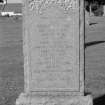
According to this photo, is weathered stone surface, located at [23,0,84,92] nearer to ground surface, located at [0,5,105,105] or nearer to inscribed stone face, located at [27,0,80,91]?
inscribed stone face, located at [27,0,80,91]

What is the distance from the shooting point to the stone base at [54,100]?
6590 millimetres

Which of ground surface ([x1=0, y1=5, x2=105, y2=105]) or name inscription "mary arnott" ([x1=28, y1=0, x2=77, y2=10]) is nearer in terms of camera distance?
name inscription "mary arnott" ([x1=28, y1=0, x2=77, y2=10])

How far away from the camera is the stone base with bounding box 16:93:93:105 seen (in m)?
6.59

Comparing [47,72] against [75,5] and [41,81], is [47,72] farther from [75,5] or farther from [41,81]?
[75,5]

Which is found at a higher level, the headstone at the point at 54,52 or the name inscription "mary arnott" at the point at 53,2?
the name inscription "mary arnott" at the point at 53,2

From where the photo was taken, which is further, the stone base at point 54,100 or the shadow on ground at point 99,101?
the shadow on ground at point 99,101

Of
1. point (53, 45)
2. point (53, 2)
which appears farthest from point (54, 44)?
point (53, 2)

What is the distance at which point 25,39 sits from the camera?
656 centimetres

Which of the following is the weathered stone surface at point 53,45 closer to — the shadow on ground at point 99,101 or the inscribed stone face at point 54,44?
the inscribed stone face at point 54,44

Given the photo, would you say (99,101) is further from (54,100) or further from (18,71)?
(18,71)

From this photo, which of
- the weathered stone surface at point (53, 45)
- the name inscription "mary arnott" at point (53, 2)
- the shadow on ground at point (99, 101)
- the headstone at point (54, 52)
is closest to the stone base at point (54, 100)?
the headstone at point (54, 52)

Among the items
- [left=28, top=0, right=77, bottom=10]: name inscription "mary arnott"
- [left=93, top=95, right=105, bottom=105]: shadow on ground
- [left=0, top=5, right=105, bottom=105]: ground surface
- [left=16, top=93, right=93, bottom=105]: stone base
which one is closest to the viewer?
[left=28, top=0, right=77, bottom=10]: name inscription "mary arnott"

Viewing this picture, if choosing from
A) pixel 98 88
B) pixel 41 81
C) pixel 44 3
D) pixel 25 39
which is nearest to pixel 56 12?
pixel 44 3

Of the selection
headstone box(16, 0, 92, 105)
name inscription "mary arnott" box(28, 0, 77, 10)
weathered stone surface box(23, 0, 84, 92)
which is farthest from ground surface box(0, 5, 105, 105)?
name inscription "mary arnott" box(28, 0, 77, 10)
